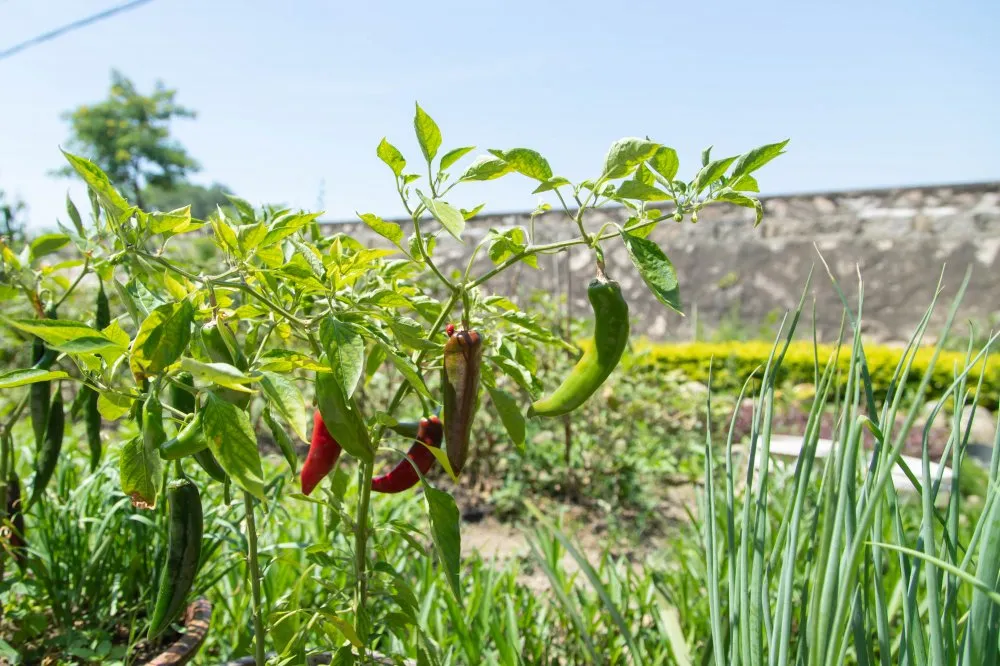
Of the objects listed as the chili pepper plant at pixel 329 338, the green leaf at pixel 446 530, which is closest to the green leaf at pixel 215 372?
the chili pepper plant at pixel 329 338

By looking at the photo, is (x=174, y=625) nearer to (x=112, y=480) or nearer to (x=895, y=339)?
(x=112, y=480)

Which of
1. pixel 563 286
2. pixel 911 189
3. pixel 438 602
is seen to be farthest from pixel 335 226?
pixel 438 602

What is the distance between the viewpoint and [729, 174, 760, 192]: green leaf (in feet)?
2.60

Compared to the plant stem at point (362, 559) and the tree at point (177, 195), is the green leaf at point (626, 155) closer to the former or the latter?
the plant stem at point (362, 559)

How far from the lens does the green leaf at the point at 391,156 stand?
819mm

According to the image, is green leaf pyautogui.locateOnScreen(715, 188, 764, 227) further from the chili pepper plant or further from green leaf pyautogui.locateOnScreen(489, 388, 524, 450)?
green leaf pyautogui.locateOnScreen(489, 388, 524, 450)

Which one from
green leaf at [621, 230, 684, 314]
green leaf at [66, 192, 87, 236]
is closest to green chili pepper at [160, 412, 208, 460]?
green leaf at [621, 230, 684, 314]

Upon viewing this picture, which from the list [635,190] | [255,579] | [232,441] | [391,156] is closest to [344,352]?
[232,441]

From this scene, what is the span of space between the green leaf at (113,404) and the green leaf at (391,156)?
382 millimetres

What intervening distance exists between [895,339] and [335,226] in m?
6.77

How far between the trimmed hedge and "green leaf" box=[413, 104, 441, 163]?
5433mm

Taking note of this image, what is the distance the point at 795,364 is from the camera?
6.99 meters

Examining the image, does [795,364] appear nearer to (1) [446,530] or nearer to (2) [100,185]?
(1) [446,530]

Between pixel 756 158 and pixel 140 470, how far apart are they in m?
0.71
